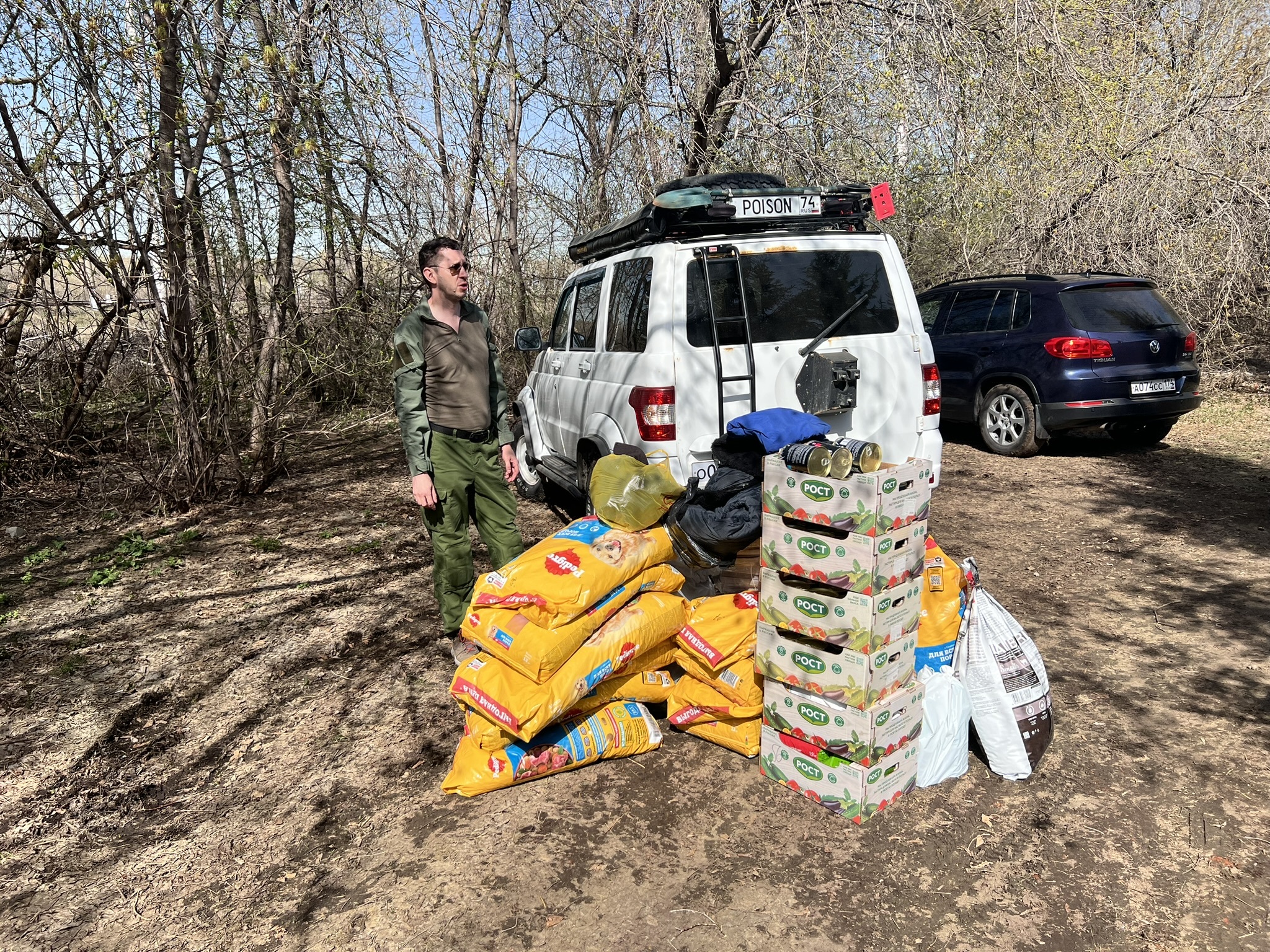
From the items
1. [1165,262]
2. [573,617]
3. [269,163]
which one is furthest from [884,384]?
[1165,262]

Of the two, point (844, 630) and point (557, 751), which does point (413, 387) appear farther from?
point (844, 630)

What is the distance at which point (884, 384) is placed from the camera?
15.1 ft

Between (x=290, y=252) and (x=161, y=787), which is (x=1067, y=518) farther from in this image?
(x=290, y=252)

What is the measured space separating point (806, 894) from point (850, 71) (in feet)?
23.0

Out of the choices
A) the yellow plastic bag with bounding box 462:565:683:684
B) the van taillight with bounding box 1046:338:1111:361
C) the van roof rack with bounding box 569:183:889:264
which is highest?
the van roof rack with bounding box 569:183:889:264

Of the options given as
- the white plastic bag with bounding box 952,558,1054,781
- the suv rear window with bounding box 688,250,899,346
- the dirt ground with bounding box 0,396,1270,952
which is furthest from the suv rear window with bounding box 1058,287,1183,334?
the white plastic bag with bounding box 952,558,1054,781

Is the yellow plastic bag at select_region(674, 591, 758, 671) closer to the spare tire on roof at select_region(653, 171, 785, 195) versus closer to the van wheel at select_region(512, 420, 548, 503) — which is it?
the spare tire on roof at select_region(653, 171, 785, 195)

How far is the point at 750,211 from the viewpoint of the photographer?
459 cm

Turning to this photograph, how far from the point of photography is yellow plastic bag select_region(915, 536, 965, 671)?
3.14 metres

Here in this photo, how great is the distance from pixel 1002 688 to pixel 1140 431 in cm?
743

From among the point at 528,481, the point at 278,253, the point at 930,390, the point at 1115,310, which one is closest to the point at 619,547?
the point at 930,390

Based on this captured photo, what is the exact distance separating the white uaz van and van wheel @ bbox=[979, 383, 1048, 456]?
3.90 metres

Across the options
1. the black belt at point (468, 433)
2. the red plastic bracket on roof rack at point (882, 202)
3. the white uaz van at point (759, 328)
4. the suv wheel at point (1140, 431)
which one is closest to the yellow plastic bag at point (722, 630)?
the white uaz van at point (759, 328)

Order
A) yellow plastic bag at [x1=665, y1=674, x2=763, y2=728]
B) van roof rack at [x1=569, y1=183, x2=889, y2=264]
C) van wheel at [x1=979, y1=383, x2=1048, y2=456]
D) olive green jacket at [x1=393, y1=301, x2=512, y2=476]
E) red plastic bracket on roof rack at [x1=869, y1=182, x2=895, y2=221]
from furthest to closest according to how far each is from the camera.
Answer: van wheel at [x1=979, y1=383, x2=1048, y2=456]
red plastic bracket on roof rack at [x1=869, y1=182, x2=895, y2=221]
van roof rack at [x1=569, y1=183, x2=889, y2=264]
olive green jacket at [x1=393, y1=301, x2=512, y2=476]
yellow plastic bag at [x1=665, y1=674, x2=763, y2=728]
